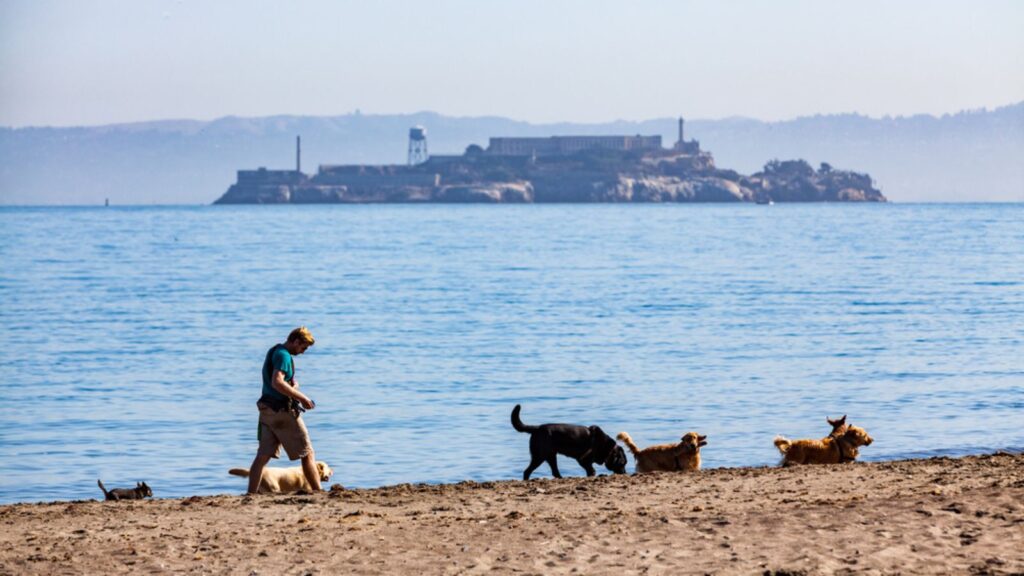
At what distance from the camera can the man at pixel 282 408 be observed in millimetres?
11961

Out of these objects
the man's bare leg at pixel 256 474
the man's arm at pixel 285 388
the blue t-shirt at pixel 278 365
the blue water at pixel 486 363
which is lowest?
the blue water at pixel 486 363

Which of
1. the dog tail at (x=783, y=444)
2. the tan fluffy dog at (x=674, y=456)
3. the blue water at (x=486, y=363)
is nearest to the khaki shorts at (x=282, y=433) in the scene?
the blue water at (x=486, y=363)

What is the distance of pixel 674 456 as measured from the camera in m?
14.0

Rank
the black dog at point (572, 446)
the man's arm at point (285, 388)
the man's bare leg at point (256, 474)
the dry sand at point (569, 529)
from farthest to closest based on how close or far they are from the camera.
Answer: the black dog at point (572, 446), the man's bare leg at point (256, 474), the man's arm at point (285, 388), the dry sand at point (569, 529)

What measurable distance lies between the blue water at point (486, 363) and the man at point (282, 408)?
9.54 feet

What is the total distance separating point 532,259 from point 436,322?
130 feet

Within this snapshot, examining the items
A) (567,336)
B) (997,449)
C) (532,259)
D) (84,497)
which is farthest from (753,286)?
(84,497)

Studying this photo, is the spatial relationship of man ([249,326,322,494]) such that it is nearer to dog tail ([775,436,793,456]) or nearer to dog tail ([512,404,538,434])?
dog tail ([512,404,538,434])

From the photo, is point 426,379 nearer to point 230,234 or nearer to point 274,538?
point 274,538

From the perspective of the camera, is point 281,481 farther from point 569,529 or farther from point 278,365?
point 569,529

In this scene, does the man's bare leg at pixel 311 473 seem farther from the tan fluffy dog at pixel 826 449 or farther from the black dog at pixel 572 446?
the tan fluffy dog at pixel 826 449

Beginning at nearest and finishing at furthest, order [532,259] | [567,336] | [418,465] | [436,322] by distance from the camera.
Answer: [418,465], [567,336], [436,322], [532,259]

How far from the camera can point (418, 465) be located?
651 inches

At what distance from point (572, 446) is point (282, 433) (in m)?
2.87
